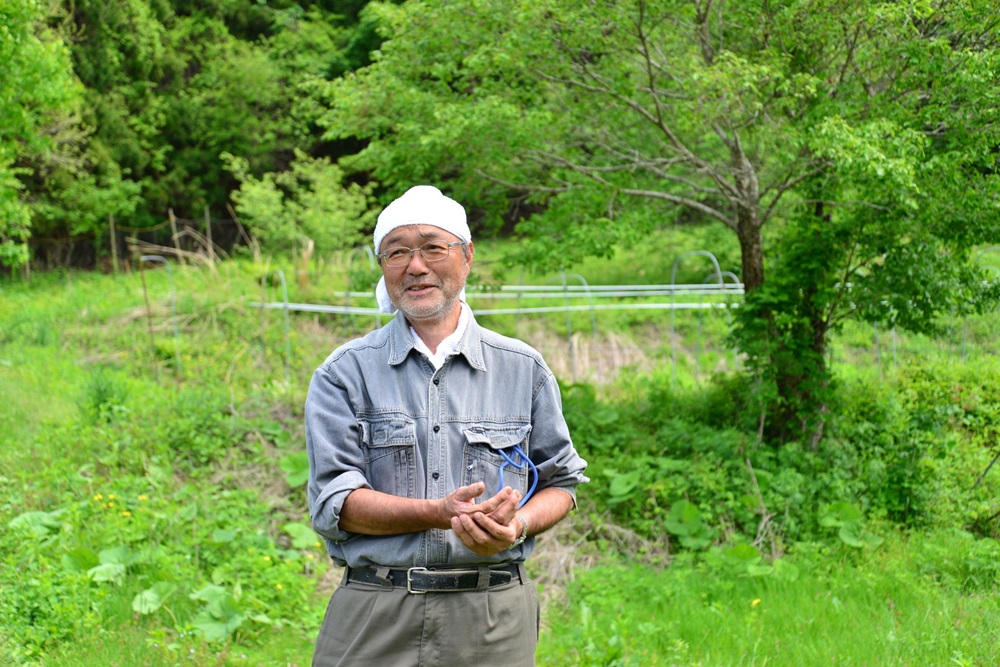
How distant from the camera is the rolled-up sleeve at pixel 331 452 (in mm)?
2213

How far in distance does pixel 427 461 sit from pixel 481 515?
0.35 m

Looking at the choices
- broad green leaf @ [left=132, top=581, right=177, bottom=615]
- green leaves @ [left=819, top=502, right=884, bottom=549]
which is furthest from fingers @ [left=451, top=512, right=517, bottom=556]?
green leaves @ [left=819, top=502, right=884, bottom=549]

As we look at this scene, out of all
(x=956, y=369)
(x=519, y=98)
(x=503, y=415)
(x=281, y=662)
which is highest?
(x=519, y=98)

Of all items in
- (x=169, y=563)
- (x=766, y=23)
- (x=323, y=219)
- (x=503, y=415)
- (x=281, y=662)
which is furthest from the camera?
(x=323, y=219)

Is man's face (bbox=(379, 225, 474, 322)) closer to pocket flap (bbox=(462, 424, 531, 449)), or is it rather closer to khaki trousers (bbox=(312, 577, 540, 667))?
pocket flap (bbox=(462, 424, 531, 449))

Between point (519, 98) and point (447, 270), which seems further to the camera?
point (519, 98)

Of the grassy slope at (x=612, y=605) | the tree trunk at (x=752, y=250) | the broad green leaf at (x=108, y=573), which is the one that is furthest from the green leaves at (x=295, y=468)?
the tree trunk at (x=752, y=250)

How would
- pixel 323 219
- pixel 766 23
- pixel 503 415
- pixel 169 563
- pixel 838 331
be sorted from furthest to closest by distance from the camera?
pixel 323 219
pixel 838 331
pixel 766 23
pixel 169 563
pixel 503 415

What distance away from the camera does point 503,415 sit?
2.42 meters

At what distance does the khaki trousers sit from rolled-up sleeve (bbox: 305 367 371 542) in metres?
0.19

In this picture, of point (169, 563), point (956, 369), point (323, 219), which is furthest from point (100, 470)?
point (323, 219)

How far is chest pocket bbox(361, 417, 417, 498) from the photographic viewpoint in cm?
233

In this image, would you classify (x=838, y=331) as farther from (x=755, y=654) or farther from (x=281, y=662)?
(x=281, y=662)

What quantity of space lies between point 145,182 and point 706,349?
1352 centimetres
